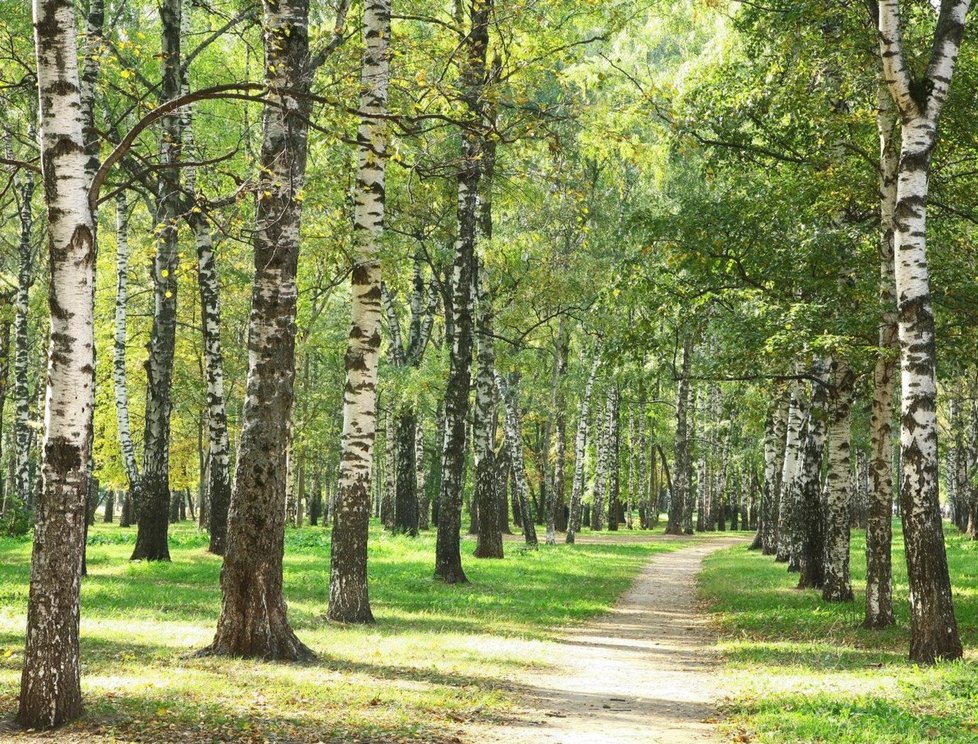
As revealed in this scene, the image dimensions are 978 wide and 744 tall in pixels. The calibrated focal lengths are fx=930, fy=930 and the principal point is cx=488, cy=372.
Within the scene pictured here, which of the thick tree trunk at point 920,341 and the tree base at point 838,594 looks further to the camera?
the tree base at point 838,594

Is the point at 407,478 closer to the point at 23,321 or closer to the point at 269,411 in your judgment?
the point at 23,321

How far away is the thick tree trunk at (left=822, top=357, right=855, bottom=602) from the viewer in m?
16.0

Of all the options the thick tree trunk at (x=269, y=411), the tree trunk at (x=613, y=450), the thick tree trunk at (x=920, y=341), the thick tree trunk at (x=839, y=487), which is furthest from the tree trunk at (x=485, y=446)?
the tree trunk at (x=613, y=450)

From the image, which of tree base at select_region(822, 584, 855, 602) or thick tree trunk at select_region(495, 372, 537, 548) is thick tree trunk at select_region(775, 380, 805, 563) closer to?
tree base at select_region(822, 584, 855, 602)

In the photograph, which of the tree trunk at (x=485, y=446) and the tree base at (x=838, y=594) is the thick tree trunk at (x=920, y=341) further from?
the tree trunk at (x=485, y=446)

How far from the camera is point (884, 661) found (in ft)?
35.9

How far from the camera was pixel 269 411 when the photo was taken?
10242 millimetres

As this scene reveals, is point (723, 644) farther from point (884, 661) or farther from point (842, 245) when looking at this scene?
point (842, 245)

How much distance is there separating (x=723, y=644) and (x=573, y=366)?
26.1m

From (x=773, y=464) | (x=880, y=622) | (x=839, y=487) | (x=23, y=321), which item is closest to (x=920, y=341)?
(x=880, y=622)

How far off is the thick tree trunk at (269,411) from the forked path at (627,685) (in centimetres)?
290

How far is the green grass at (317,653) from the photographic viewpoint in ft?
24.3

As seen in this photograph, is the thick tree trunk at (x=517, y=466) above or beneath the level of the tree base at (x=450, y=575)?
above

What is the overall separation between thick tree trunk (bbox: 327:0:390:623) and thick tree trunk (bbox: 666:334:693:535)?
31072 mm
